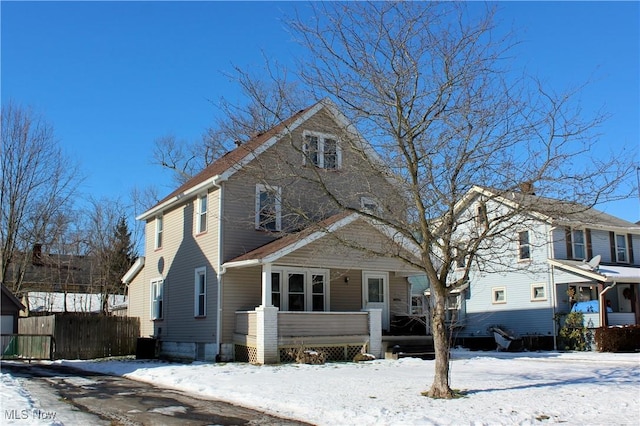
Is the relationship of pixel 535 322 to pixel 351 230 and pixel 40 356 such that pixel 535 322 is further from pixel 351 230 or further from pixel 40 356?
pixel 40 356

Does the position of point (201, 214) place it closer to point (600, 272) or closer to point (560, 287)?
point (560, 287)

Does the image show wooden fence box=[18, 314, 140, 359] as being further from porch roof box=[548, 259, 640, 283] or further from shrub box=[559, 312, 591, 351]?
porch roof box=[548, 259, 640, 283]

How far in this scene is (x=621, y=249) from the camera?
32.1 m

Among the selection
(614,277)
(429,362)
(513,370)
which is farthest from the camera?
(614,277)

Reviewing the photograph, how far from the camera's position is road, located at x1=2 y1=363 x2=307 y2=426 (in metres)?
9.85

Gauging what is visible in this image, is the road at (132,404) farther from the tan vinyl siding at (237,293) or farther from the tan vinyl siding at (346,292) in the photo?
the tan vinyl siding at (346,292)

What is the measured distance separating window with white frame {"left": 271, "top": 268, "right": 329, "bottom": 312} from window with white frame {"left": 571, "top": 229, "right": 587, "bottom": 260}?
14585 millimetres

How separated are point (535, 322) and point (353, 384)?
712 inches

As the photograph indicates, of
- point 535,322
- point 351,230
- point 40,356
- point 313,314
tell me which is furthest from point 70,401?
point 535,322

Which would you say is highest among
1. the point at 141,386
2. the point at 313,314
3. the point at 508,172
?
the point at 508,172

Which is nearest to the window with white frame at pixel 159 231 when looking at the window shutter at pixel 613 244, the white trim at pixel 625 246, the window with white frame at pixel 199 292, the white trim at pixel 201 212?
the white trim at pixel 201 212

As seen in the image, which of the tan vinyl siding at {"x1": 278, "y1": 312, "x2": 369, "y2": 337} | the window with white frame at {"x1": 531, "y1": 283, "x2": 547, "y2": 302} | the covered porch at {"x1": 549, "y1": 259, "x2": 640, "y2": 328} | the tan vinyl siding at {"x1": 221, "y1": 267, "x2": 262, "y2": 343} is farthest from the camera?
the window with white frame at {"x1": 531, "y1": 283, "x2": 547, "y2": 302}

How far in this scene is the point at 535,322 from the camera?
1141 inches

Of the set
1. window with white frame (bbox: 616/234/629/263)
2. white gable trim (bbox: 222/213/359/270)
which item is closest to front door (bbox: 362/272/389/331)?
white gable trim (bbox: 222/213/359/270)
